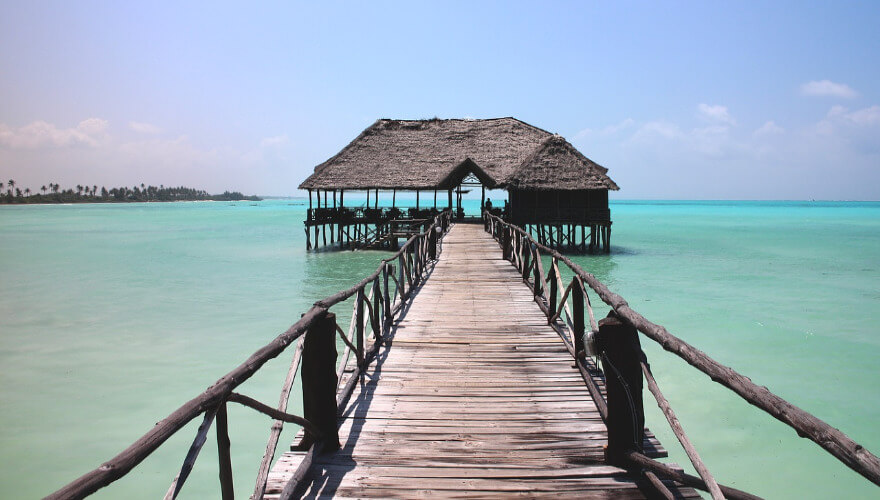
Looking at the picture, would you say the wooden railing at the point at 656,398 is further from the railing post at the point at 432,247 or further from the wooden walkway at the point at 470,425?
the railing post at the point at 432,247

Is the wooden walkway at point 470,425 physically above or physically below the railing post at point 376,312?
below

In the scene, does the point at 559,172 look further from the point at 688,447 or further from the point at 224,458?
the point at 224,458

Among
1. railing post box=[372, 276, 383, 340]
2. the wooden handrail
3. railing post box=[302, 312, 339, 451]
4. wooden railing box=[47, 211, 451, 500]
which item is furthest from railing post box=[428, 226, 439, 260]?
the wooden handrail

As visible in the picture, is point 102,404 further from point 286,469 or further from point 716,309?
point 716,309

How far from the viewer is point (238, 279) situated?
65.1 feet

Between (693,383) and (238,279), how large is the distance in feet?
54.1

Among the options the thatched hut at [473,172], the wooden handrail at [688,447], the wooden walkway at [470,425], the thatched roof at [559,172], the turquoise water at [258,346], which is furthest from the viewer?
the thatched hut at [473,172]

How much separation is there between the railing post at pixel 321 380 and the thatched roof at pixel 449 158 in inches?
861

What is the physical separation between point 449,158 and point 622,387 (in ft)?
87.2

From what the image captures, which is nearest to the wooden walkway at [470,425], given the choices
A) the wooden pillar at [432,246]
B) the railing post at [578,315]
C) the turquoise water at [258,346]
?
the railing post at [578,315]

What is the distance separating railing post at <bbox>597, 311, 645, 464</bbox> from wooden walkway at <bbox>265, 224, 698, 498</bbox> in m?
0.17

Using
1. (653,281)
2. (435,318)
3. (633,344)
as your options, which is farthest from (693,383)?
(653,281)

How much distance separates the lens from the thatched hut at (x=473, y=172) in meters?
25.0

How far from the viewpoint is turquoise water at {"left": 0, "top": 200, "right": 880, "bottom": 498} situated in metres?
6.01
